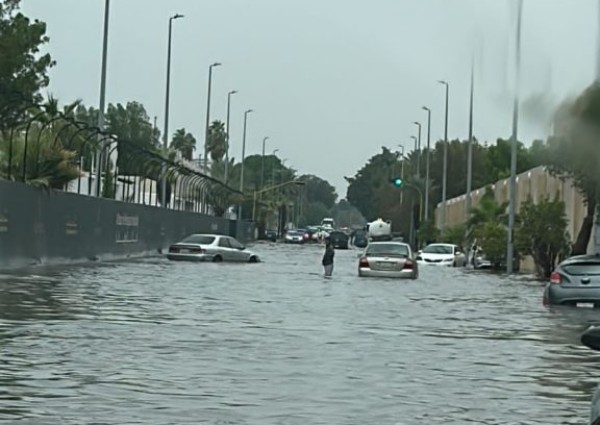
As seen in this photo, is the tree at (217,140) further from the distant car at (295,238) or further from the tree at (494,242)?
the tree at (494,242)

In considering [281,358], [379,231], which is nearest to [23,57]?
[281,358]

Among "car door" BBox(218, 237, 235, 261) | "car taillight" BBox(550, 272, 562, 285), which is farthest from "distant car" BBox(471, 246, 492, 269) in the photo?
"car taillight" BBox(550, 272, 562, 285)


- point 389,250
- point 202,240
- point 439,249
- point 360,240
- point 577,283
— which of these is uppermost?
point 360,240

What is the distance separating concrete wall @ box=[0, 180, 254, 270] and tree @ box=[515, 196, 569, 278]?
16765 millimetres

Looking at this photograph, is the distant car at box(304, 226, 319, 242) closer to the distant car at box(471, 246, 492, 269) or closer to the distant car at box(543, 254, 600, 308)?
the distant car at box(471, 246, 492, 269)

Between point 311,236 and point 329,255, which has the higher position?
point 311,236

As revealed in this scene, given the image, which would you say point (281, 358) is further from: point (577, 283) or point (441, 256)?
point (441, 256)

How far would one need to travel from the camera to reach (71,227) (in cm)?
4825

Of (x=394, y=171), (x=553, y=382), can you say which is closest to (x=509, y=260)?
(x=553, y=382)

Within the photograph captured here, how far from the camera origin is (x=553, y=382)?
16016 millimetres

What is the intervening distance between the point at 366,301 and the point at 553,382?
15815mm

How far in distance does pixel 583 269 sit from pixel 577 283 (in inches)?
14.2

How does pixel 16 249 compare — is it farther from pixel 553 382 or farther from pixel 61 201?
pixel 553 382

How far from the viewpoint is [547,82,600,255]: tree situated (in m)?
37.6
